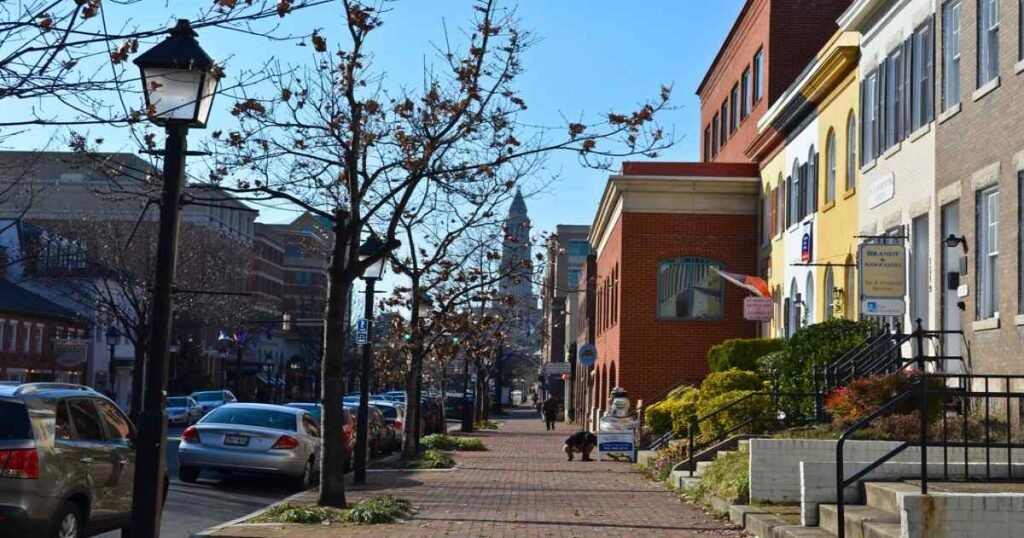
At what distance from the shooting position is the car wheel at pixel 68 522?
10.5m

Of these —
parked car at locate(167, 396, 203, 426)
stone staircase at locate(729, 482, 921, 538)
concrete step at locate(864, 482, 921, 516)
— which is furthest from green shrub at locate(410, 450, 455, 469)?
parked car at locate(167, 396, 203, 426)

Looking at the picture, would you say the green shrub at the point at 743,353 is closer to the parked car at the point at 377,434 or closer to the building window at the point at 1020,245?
the parked car at the point at 377,434

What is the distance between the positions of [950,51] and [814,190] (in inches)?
383

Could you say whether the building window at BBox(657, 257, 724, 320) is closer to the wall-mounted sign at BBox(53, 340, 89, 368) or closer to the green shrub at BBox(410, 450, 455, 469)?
the green shrub at BBox(410, 450, 455, 469)

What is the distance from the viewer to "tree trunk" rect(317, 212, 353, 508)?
51.6 feet

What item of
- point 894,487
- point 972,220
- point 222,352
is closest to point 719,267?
point 972,220

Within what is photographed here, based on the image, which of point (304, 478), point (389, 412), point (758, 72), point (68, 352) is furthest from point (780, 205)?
point (68, 352)

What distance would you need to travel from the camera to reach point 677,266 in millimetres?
37875

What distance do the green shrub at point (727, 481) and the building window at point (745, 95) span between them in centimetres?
2302

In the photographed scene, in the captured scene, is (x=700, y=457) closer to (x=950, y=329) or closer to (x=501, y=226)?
(x=950, y=329)

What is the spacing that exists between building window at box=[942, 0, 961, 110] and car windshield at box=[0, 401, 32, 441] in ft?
44.4

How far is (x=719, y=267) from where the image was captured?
3731cm

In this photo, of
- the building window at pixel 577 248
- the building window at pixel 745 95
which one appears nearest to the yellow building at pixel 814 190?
the building window at pixel 745 95

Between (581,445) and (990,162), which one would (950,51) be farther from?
(581,445)
